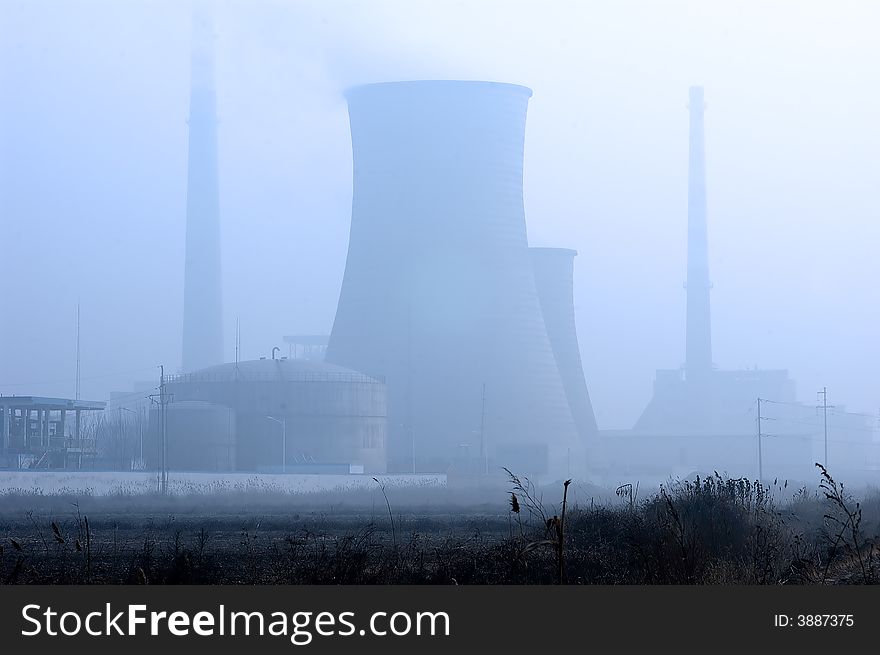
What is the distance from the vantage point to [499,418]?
166 feet

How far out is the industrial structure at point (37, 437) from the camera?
3794 cm

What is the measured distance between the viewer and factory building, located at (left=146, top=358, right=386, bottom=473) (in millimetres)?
44000

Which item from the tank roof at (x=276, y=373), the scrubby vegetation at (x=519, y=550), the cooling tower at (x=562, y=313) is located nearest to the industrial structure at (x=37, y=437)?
the tank roof at (x=276, y=373)

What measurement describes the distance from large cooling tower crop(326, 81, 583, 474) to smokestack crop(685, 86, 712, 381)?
17169 mm

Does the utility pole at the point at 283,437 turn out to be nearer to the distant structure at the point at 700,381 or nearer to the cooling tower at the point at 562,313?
the cooling tower at the point at 562,313

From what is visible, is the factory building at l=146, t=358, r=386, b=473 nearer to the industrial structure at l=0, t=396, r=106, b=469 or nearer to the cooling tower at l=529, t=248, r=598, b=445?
the industrial structure at l=0, t=396, r=106, b=469

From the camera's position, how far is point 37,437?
130 ft

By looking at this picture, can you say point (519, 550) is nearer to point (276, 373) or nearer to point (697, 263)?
point (276, 373)

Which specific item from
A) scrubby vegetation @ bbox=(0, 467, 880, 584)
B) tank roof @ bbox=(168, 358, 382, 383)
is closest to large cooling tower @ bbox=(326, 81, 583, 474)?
tank roof @ bbox=(168, 358, 382, 383)

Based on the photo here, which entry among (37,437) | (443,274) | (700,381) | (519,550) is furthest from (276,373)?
(519,550)

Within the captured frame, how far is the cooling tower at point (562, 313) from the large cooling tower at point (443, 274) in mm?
8904

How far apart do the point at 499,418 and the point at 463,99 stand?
42.8 ft

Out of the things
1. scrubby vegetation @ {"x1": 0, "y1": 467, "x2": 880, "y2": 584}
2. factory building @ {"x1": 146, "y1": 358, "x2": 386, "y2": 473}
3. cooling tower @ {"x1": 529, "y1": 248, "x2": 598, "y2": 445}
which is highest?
cooling tower @ {"x1": 529, "y1": 248, "x2": 598, "y2": 445}

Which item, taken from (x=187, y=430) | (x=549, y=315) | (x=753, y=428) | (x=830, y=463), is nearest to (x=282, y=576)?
(x=187, y=430)
